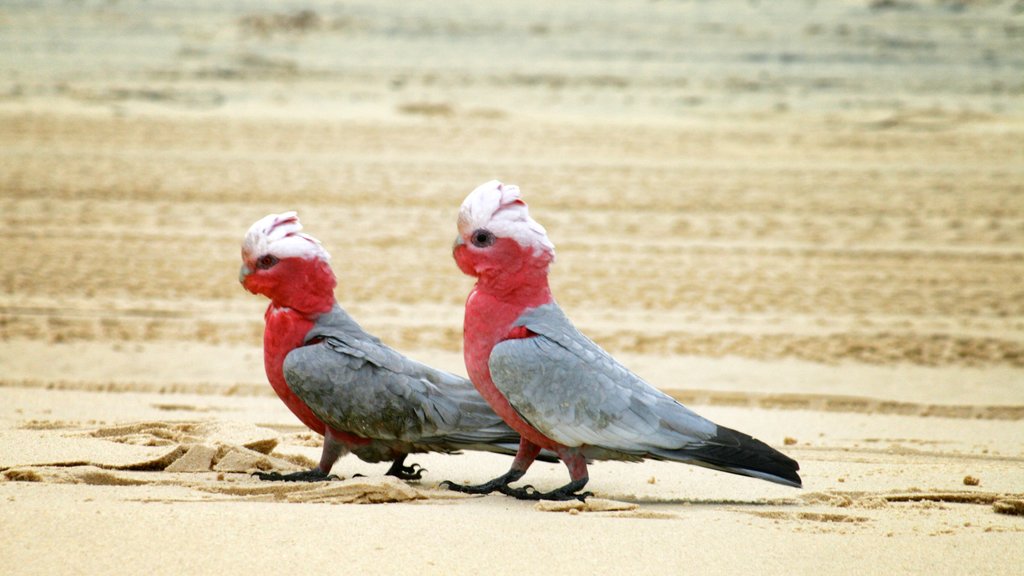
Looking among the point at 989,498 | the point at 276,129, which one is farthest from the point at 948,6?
the point at 989,498

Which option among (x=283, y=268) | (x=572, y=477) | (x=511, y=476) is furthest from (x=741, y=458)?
(x=283, y=268)

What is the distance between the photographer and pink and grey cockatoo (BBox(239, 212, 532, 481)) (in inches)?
180

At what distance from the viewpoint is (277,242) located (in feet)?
15.5

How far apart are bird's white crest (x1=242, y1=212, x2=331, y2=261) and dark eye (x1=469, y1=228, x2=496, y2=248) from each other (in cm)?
66

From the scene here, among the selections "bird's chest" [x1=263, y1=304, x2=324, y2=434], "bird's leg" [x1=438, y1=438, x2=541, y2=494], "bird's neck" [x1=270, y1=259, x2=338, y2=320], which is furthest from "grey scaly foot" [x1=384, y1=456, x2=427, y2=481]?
"bird's neck" [x1=270, y1=259, x2=338, y2=320]

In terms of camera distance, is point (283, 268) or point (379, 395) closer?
point (379, 395)

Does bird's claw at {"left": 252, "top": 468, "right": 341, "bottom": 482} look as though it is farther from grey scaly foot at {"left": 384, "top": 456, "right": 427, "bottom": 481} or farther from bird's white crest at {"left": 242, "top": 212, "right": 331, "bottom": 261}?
bird's white crest at {"left": 242, "top": 212, "right": 331, "bottom": 261}

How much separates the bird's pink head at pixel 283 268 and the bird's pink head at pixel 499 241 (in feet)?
2.11

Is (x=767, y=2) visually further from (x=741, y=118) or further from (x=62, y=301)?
(x=62, y=301)

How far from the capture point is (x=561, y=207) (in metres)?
11.9

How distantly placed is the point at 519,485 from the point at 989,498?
6.10 feet

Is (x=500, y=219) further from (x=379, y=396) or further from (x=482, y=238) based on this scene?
(x=379, y=396)

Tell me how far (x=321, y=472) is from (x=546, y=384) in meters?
1.02

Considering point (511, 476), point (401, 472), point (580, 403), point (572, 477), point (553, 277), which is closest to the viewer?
point (580, 403)
